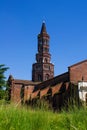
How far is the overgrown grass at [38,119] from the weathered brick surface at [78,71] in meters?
42.2

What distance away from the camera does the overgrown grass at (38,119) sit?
6695 mm

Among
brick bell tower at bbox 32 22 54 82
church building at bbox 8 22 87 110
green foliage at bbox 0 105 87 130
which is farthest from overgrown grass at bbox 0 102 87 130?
brick bell tower at bbox 32 22 54 82

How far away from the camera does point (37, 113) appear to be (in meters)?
7.52

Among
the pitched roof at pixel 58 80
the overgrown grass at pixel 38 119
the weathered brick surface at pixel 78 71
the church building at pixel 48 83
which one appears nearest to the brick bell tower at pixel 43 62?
the church building at pixel 48 83

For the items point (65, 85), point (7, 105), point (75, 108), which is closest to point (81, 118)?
point (75, 108)

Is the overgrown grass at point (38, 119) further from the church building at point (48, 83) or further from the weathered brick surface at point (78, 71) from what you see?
the weathered brick surface at point (78, 71)

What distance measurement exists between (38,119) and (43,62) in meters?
80.6

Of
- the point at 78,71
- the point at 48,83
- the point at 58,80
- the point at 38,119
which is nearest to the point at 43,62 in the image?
the point at 48,83

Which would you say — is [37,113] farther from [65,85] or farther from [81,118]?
[65,85]

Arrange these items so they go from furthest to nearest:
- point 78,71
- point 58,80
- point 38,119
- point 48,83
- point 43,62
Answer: point 43,62
point 48,83
point 58,80
point 78,71
point 38,119

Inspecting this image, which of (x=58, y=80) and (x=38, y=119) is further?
(x=58, y=80)

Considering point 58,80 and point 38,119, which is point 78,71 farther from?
point 38,119

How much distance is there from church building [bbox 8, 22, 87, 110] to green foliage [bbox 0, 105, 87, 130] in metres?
4.13

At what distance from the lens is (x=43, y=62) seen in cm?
8781
